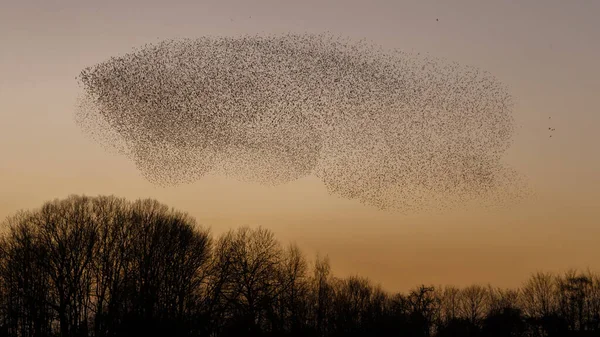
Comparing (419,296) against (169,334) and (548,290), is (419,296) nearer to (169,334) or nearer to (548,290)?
(548,290)

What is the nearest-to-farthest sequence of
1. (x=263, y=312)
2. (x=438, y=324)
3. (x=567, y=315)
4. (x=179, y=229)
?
1. (x=179, y=229)
2. (x=263, y=312)
3. (x=567, y=315)
4. (x=438, y=324)

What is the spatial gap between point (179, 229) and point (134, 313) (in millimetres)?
12330

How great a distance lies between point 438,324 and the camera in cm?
15112

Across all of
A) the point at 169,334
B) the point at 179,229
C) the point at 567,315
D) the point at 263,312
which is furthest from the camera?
the point at 567,315

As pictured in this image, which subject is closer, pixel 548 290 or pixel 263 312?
pixel 263 312

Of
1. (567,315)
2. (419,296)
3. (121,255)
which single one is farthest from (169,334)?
(567,315)

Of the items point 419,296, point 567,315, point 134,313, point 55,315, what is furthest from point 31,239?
point 567,315

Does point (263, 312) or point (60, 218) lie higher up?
point (60, 218)

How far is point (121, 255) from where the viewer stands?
267 feet

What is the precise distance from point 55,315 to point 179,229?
54.7ft

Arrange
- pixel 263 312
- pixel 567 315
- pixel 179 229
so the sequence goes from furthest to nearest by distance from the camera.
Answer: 1. pixel 567 315
2. pixel 263 312
3. pixel 179 229

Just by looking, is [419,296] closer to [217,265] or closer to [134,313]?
[217,265]

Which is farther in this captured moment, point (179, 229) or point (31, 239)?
point (179, 229)

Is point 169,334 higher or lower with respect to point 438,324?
lower
